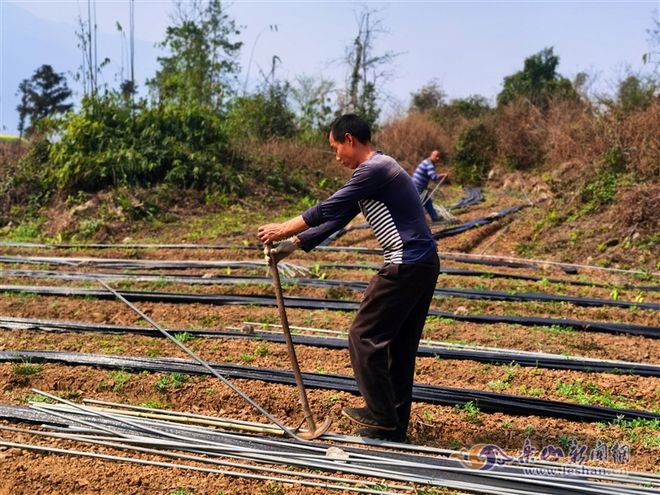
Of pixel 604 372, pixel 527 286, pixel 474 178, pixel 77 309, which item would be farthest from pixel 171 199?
pixel 474 178

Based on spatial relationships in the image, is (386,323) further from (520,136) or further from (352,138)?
(520,136)

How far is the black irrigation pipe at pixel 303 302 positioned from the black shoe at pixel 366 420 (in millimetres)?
3021

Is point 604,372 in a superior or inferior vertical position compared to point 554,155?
inferior

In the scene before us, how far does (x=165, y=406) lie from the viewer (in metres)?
4.02

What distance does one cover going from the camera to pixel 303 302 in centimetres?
680

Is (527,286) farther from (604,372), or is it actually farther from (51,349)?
(51,349)

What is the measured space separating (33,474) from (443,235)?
9071 millimetres

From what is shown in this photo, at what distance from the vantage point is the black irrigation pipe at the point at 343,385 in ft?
12.8

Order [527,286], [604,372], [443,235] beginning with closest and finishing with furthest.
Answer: [604,372]
[527,286]
[443,235]

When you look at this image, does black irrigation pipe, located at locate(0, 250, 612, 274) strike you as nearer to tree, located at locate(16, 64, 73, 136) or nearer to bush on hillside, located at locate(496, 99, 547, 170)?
bush on hillside, located at locate(496, 99, 547, 170)

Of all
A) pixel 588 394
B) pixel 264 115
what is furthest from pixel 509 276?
pixel 264 115

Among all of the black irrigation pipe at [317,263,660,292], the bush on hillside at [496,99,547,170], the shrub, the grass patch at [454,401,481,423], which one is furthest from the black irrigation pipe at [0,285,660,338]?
the shrub

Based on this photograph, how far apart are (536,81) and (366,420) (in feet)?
A: 86.1

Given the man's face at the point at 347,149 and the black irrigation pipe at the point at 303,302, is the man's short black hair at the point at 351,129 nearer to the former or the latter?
the man's face at the point at 347,149
